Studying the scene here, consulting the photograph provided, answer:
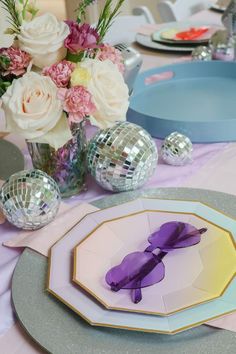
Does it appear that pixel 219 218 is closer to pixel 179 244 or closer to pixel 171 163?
pixel 179 244

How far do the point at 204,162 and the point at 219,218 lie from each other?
0.74 feet

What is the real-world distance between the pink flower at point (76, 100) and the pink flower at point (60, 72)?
0.04ft

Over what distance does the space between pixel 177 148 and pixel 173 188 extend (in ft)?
0.33

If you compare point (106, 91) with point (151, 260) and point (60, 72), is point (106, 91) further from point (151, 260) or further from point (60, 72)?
point (151, 260)

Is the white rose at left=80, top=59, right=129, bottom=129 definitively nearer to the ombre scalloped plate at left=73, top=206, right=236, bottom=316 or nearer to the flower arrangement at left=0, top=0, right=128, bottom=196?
the flower arrangement at left=0, top=0, right=128, bottom=196

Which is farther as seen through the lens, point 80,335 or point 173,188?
point 173,188

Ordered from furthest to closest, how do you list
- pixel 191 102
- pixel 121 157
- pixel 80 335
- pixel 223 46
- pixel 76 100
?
pixel 223 46, pixel 191 102, pixel 121 157, pixel 76 100, pixel 80 335

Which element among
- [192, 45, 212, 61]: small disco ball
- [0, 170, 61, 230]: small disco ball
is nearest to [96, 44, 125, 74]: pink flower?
[0, 170, 61, 230]: small disco ball

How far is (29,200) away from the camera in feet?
2.13

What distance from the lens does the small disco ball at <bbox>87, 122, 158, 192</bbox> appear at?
719 mm

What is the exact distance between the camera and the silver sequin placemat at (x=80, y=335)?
48cm

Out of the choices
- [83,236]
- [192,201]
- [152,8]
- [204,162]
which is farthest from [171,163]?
[152,8]

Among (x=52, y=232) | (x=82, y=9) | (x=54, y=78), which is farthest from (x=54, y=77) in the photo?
(x=52, y=232)

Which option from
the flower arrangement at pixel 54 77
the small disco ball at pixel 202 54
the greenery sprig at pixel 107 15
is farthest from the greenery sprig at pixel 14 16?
the small disco ball at pixel 202 54
